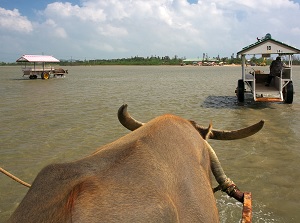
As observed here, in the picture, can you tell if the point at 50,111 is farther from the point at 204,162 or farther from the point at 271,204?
the point at 204,162

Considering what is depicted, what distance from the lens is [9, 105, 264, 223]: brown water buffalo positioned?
5.01ft

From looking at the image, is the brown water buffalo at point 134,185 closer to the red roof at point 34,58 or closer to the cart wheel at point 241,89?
the cart wheel at point 241,89

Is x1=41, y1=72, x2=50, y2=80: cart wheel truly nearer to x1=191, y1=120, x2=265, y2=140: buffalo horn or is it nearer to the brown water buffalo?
x1=191, y1=120, x2=265, y2=140: buffalo horn

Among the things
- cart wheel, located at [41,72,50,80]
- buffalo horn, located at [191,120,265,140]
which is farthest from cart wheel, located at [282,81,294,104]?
cart wheel, located at [41,72,50,80]

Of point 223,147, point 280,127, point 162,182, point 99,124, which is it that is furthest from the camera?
point 99,124

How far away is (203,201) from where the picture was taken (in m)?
2.21

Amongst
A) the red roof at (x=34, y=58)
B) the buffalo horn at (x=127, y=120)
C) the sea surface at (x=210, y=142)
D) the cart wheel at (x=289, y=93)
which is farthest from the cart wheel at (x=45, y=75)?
the buffalo horn at (x=127, y=120)

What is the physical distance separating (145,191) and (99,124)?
9.73 m

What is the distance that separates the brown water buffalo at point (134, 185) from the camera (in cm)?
153

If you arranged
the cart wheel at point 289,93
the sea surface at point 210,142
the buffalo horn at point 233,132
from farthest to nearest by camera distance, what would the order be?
the cart wheel at point 289,93 → the sea surface at point 210,142 → the buffalo horn at point 233,132

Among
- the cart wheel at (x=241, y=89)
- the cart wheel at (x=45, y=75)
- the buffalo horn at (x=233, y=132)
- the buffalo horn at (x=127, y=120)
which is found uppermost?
the cart wheel at (x=45, y=75)

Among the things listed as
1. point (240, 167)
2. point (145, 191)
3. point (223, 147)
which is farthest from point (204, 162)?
point (223, 147)

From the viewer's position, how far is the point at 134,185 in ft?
5.67

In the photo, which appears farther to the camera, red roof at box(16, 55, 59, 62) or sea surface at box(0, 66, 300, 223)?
red roof at box(16, 55, 59, 62)
